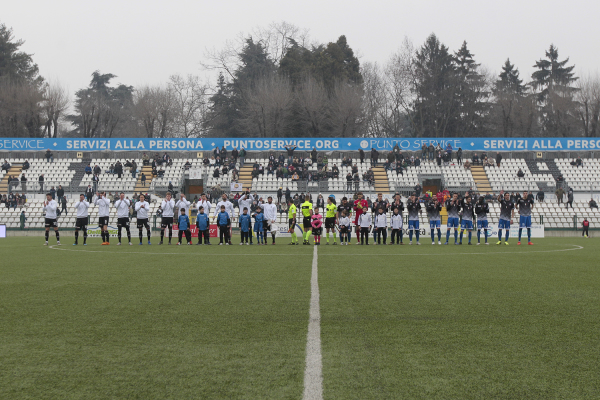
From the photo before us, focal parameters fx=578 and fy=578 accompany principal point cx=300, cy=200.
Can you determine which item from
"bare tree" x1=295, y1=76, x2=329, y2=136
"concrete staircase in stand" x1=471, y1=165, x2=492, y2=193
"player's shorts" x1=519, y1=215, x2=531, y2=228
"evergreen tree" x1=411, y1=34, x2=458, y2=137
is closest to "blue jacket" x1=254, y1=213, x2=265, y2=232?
"player's shorts" x1=519, y1=215, x2=531, y2=228

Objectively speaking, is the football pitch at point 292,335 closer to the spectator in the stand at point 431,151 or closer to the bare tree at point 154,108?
the spectator in the stand at point 431,151

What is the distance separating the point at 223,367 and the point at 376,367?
117 cm

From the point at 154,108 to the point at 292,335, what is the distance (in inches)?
2283

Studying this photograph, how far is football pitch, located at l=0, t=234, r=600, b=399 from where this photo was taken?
400cm

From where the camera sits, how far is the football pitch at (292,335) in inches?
158

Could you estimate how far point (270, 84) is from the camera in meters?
60.2

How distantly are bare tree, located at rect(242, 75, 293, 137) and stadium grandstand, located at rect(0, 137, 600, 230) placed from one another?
43.2 ft

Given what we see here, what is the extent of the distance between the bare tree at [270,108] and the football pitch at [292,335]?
49.2 m

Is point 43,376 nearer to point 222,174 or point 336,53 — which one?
point 222,174

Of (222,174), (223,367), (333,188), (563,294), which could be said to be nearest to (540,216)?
(333,188)

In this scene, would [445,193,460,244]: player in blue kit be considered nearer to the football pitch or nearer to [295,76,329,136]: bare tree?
the football pitch

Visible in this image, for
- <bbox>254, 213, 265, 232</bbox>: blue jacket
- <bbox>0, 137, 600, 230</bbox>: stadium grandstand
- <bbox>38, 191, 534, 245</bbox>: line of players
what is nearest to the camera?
<bbox>38, 191, 534, 245</bbox>: line of players

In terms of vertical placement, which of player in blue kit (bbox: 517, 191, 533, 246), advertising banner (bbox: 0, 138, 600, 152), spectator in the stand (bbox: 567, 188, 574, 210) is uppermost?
advertising banner (bbox: 0, 138, 600, 152)

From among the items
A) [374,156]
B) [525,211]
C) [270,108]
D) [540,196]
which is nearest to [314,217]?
[525,211]
